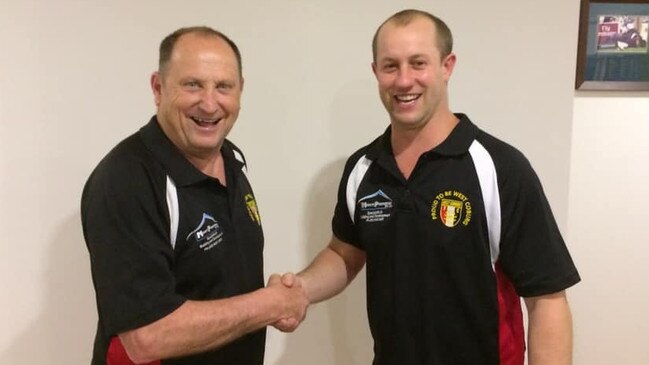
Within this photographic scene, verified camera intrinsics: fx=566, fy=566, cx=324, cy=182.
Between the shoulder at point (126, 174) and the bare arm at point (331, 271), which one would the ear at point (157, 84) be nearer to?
the shoulder at point (126, 174)

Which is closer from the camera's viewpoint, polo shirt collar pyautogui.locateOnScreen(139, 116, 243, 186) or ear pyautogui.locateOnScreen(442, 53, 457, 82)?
polo shirt collar pyautogui.locateOnScreen(139, 116, 243, 186)

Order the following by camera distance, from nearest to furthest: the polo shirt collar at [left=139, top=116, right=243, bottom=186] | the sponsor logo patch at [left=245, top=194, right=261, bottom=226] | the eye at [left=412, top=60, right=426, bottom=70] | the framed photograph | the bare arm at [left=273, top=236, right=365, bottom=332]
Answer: the polo shirt collar at [left=139, top=116, right=243, bottom=186], the eye at [left=412, top=60, right=426, bottom=70], the sponsor logo patch at [left=245, top=194, right=261, bottom=226], the bare arm at [left=273, top=236, right=365, bottom=332], the framed photograph

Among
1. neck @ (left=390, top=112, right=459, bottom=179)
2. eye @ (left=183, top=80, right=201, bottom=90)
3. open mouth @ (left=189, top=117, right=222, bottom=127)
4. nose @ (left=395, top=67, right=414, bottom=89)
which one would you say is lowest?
neck @ (left=390, top=112, right=459, bottom=179)

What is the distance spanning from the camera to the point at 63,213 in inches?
69.5

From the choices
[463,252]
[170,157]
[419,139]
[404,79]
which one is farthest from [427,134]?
[170,157]

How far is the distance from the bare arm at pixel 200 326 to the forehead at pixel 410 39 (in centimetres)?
69

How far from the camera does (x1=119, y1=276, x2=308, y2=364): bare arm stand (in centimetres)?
121

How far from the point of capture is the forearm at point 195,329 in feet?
3.96

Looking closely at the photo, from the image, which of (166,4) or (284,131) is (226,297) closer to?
(284,131)

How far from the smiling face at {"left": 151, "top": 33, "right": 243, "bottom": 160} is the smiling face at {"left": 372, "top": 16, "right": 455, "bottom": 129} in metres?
0.39

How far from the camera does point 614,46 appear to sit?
1.95 metres

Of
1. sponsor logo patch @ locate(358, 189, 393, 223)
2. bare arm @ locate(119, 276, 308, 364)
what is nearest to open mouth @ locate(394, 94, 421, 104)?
sponsor logo patch @ locate(358, 189, 393, 223)

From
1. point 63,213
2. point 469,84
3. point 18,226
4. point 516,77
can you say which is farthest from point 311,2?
point 18,226

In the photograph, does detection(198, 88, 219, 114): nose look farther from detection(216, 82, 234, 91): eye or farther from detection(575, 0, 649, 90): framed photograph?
detection(575, 0, 649, 90): framed photograph
